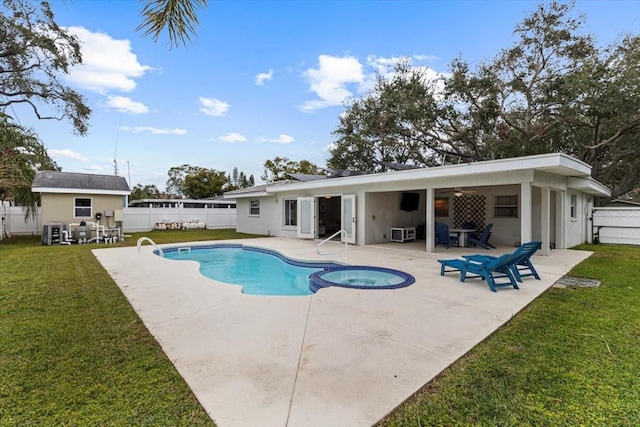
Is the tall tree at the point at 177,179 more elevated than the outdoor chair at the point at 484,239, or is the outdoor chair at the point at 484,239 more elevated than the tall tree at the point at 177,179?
the tall tree at the point at 177,179

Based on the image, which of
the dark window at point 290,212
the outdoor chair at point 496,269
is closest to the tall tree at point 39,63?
the dark window at point 290,212

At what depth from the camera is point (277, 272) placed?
8.98 metres

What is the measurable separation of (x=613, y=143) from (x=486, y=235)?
12.6 meters

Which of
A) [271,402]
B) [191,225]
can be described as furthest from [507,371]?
[191,225]

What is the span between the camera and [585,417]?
91.7 inches

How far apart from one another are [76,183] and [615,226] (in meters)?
23.8

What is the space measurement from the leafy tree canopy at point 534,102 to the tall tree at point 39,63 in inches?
647

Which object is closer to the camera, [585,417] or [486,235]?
[585,417]

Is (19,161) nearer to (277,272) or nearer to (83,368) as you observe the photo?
(277,272)

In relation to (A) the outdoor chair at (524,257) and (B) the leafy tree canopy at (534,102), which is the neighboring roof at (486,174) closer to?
(A) the outdoor chair at (524,257)

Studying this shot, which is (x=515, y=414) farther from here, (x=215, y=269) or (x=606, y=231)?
(x=606, y=231)

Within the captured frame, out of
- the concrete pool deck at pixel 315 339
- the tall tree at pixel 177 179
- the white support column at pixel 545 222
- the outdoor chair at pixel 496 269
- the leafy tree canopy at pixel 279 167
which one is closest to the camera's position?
the concrete pool deck at pixel 315 339

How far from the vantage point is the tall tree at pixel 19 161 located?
46.0ft

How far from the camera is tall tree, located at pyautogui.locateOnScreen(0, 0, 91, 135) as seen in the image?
45.0 feet
